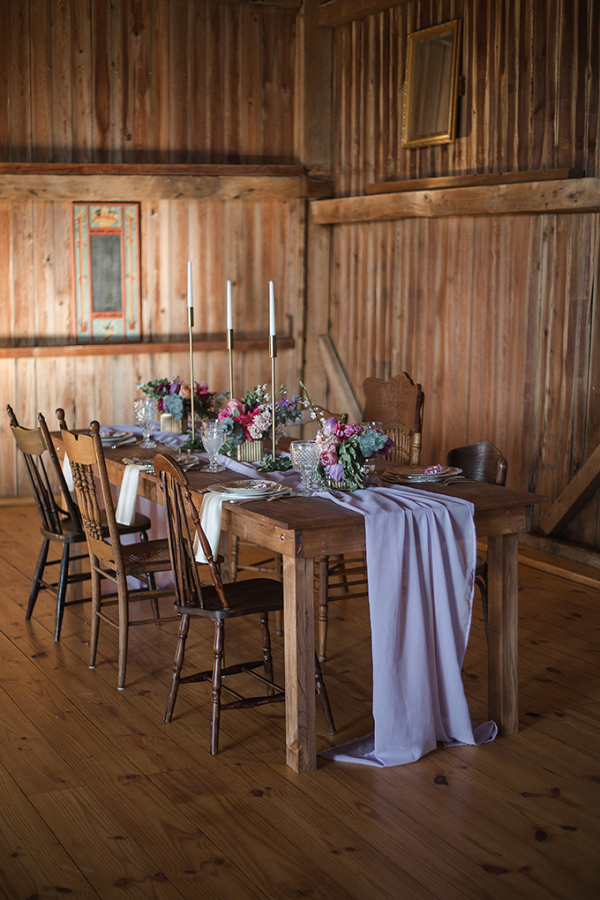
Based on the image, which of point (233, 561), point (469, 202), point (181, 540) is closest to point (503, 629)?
point (181, 540)

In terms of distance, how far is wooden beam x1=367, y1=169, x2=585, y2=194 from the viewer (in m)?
5.36

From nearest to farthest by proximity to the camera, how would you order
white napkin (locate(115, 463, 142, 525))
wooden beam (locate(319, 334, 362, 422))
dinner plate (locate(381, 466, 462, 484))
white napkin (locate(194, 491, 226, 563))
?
white napkin (locate(194, 491, 226, 563))
dinner plate (locate(381, 466, 462, 484))
white napkin (locate(115, 463, 142, 525))
wooden beam (locate(319, 334, 362, 422))

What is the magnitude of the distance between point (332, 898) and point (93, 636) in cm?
183

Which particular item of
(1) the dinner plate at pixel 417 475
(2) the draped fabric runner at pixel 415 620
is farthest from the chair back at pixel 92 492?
(1) the dinner plate at pixel 417 475

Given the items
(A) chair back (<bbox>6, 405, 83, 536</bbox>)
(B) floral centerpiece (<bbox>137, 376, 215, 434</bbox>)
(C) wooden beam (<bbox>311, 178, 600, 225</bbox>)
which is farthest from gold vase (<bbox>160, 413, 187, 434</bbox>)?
(C) wooden beam (<bbox>311, 178, 600, 225</bbox>)

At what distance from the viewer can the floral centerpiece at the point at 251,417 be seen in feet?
13.5

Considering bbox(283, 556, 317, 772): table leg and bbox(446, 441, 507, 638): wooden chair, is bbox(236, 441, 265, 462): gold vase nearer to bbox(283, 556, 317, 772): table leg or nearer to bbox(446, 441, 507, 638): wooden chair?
bbox(446, 441, 507, 638): wooden chair

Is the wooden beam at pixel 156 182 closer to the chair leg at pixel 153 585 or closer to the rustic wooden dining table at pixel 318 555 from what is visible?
the chair leg at pixel 153 585

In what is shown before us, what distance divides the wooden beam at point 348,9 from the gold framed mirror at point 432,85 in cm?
41

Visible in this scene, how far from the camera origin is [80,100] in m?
7.02

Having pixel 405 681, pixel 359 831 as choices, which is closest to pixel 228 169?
pixel 405 681

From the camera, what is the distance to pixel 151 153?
7.26 m

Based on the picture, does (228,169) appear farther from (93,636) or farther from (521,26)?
(93,636)

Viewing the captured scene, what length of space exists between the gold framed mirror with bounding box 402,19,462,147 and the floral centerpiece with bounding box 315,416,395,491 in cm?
339
